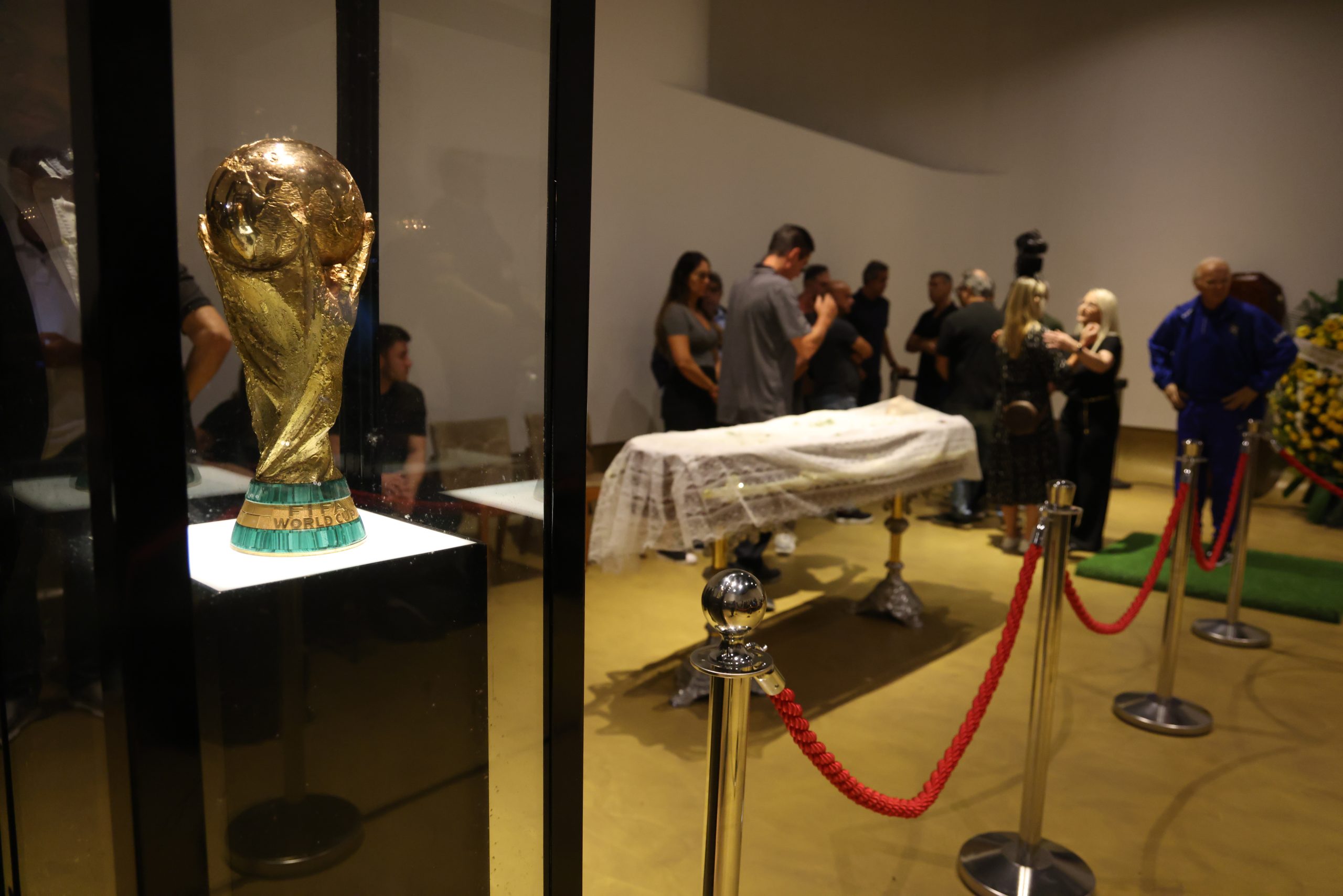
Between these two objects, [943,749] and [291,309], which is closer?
[291,309]

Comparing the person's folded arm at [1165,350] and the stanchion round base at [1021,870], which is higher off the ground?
the person's folded arm at [1165,350]

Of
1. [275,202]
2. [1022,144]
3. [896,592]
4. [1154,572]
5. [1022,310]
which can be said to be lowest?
[896,592]

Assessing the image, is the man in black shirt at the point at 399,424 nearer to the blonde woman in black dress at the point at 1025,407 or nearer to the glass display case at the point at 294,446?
the glass display case at the point at 294,446

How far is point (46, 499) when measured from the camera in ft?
4.70

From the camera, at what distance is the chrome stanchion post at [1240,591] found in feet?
13.6

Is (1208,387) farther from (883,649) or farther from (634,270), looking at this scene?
(634,270)

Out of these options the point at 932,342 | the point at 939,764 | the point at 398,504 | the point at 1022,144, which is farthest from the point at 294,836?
the point at 1022,144

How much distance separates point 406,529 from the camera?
1.71 meters

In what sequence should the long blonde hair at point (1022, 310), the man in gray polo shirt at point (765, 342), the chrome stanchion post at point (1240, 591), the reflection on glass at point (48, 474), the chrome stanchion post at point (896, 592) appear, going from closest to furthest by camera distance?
the reflection on glass at point (48, 474) → the chrome stanchion post at point (1240, 591) → the chrome stanchion post at point (896, 592) → the man in gray polo shirt at point (765, 342) → the long blonde hair at point (1022, 310)

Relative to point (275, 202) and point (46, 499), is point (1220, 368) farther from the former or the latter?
point (46, 499)

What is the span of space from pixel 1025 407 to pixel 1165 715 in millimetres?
2243

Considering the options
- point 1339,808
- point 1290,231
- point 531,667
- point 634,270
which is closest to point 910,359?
point 1290,231

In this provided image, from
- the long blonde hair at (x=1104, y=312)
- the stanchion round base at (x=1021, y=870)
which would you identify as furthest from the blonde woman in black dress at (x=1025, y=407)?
the stanchion round base at (x=1021, y=870)

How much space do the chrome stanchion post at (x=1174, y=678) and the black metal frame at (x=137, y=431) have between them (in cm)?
302
